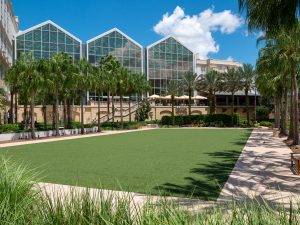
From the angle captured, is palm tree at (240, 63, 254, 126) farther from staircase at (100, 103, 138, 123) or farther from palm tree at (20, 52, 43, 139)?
palm tree at (20, 52, 43, 139)

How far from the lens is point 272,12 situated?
378 inches

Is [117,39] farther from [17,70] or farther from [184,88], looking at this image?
[17,70]

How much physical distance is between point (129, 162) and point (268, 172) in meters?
6.25

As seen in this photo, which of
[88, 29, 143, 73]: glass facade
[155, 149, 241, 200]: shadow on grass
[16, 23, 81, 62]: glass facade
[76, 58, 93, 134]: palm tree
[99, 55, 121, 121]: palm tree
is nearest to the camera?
[155, 149, 241, 200]: shadow on grass

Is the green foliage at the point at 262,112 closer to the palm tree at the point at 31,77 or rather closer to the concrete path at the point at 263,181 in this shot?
the palm tree at the point at 31,77

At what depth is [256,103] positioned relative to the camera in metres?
83.9

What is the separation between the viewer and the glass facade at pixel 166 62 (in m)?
74.6

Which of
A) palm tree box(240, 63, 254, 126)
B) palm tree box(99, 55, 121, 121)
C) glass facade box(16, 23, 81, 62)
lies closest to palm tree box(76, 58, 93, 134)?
palm tree box(99, 55, 121, 121)

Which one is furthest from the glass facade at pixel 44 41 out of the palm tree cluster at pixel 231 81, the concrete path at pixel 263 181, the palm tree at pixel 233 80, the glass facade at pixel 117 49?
the concrete path at pixel 263 181

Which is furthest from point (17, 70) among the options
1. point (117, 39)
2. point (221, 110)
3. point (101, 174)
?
point (221, 110)

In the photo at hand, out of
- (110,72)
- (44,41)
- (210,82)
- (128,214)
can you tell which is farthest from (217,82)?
(128,214)

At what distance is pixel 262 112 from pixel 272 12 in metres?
69.0

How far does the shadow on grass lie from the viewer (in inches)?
369

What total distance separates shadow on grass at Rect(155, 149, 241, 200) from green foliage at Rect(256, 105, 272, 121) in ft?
201
